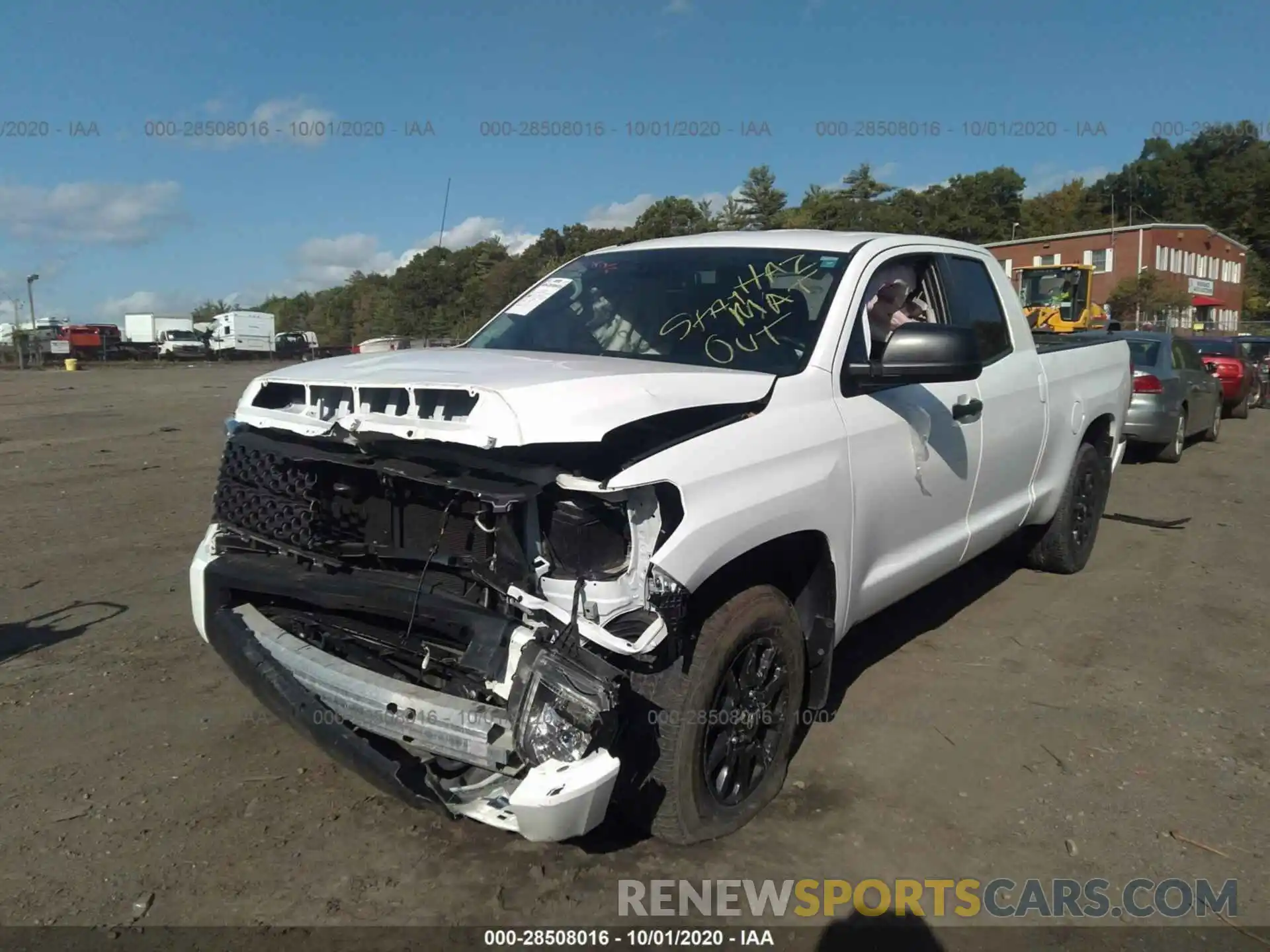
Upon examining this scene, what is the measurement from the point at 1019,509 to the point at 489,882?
3.43 metres

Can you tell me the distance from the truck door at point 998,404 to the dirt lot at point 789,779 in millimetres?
729

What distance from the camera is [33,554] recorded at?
6.43 metres

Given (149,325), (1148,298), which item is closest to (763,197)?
(1148,298)

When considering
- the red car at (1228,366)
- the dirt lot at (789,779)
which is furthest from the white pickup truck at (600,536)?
the red car at (1228,366)

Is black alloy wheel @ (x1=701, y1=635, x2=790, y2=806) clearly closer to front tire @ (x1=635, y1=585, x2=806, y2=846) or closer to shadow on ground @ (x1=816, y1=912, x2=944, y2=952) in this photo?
front tire @ (x1=635, y1=585, x2=806, y2=846)

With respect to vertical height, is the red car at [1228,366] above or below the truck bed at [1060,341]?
below

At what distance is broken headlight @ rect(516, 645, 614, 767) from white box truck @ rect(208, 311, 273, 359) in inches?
2161

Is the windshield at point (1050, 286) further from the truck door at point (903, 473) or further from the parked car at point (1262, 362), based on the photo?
the truck door at point (903, 473)

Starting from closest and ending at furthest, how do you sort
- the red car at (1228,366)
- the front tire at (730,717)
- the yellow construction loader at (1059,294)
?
the front tire at (730,717) < the red car at (1228,366) < the yellow construction loader at (1059,294)

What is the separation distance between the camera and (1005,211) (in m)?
76.2

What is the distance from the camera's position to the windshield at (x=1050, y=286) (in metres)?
27.8

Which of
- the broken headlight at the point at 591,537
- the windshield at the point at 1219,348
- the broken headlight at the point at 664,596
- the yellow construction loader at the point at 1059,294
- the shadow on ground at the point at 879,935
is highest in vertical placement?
the yellow construction loader at the point at 1059,294

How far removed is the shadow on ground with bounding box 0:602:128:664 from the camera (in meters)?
4.73

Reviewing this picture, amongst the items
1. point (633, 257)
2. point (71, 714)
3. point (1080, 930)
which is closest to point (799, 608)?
point (1080, 930)
